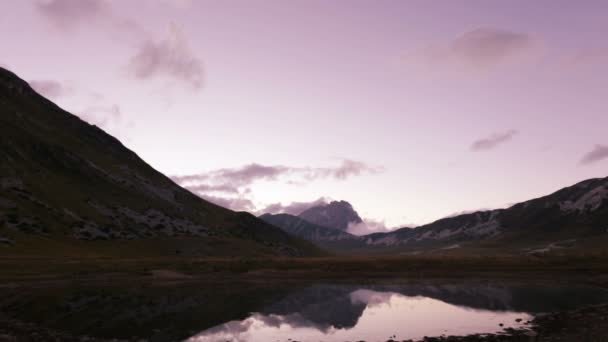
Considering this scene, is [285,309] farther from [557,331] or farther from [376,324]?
[557,331]

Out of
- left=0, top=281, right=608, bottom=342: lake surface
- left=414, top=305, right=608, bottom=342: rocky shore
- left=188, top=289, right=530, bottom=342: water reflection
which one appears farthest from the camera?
left=0, top=281, right=608, bottom=342: lake surface

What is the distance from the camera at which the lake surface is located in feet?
145

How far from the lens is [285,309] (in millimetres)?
60250

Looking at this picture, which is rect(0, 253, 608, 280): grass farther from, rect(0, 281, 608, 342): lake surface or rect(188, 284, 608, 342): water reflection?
rect(188, 284, 608, 342): water reflection

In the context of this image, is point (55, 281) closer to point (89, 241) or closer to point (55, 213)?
point (89, 241)

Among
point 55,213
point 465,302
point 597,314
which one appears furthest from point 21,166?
point 597,314

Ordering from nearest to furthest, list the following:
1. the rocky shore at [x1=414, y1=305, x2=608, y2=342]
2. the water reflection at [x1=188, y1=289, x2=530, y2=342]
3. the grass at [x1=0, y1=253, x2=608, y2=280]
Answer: the rocky shore at [x1=414, y1=305, x2=608, y2=342], the water reflection at [x1=188, y1=289, x2=530, y2=342], the grass at [x1=0, y1=253, x2=608, y2=280]

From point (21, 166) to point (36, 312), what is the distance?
15146 cm

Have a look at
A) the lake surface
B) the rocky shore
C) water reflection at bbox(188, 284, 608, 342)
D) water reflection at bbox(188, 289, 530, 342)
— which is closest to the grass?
the lake surface

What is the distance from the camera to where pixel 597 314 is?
5019 centimetres

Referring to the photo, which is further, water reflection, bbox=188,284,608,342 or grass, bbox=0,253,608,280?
grass, bbox=0,253,608,280

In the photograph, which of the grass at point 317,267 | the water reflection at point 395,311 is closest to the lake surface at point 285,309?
the water reflection at point 395,311

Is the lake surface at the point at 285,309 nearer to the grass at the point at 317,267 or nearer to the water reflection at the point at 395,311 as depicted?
the water reflection at the point at 395,311

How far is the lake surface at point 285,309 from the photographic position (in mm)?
44219
